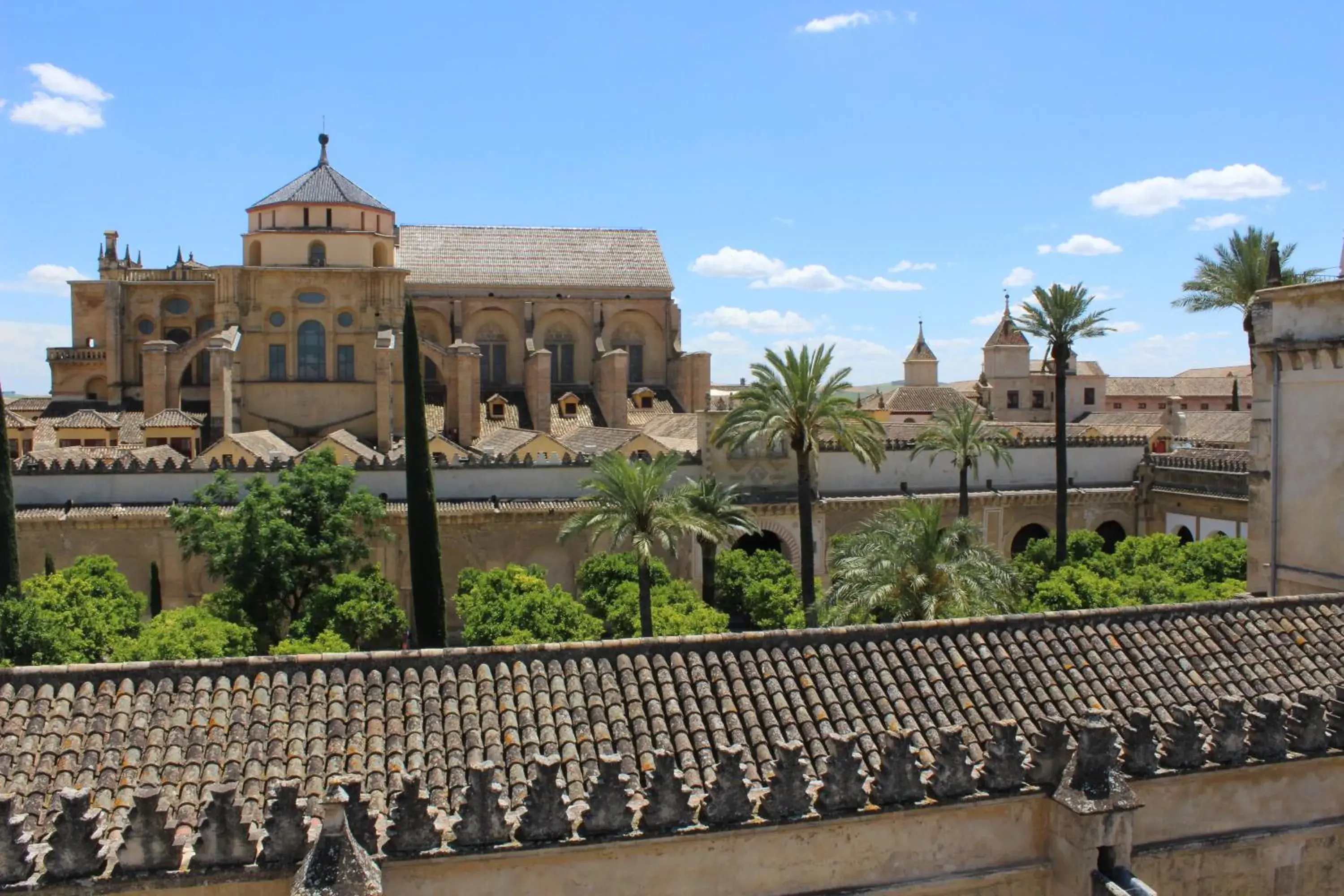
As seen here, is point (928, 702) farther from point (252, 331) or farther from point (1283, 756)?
point (252, 331)

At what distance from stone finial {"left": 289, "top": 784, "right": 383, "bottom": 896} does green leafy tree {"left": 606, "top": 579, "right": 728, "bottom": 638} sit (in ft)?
52.8

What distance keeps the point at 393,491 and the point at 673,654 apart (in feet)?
79.4

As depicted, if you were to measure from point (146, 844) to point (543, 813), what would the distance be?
8.67 ft

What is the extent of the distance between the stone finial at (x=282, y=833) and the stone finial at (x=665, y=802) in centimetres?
241

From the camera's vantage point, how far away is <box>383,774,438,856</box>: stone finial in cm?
781

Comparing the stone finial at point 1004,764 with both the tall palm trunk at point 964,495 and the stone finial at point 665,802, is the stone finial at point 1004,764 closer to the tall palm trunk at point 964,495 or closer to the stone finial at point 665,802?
the stone finial at point 665,802

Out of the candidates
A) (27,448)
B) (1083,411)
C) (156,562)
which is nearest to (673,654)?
(156,562)

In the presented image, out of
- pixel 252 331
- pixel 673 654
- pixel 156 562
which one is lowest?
pixel 156 562

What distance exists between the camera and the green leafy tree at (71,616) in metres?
20.1

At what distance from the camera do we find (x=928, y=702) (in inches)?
396

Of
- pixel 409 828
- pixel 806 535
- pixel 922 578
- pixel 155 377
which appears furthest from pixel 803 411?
pixel 155 377

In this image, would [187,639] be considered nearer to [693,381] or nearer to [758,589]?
[758,589]

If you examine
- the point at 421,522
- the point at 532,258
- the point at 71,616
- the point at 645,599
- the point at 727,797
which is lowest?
the point at 645,599

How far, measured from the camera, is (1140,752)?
936 centimetres
